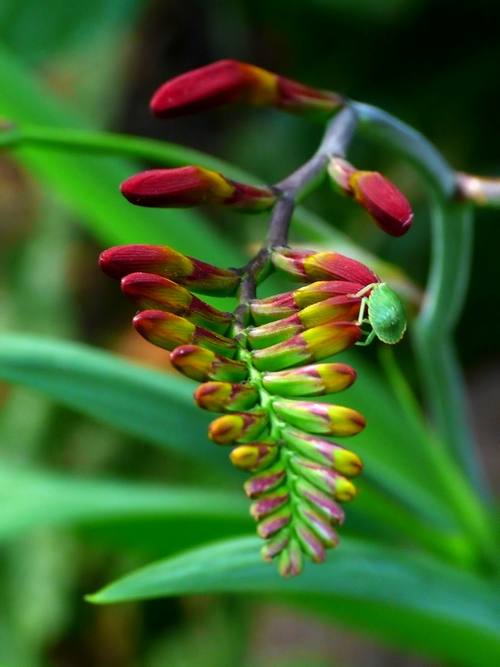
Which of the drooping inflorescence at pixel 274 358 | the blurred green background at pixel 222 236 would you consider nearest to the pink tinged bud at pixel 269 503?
the drooping inflorescence at pixel 274 358

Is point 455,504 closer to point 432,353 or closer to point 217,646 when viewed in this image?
point 432,353

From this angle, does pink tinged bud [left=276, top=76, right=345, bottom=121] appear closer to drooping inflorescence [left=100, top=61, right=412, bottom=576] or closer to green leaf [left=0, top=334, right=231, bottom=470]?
drooping inflorescence [left=100, top=61, right=412, bottom=576]

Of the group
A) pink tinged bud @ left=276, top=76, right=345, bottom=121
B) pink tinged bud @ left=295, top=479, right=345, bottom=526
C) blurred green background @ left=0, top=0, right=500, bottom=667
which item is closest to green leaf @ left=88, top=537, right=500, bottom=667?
pink tinged bud @ left=295, top=479, right=345, bottom=526

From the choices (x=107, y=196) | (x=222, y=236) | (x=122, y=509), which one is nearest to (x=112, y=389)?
(x=122, y=509)

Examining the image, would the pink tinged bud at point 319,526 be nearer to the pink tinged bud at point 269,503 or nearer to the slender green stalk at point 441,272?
the pink tinged bud at point 269,503

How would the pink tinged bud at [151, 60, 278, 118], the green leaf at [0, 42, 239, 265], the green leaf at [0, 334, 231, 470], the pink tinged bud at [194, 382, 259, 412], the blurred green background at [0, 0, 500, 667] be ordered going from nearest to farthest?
1. the pink tinged bud at [194, 382, 259, 412]
2. the pink tinged bud at [151, 60, 278, 118]
3. the green leaf at [0, 334, 231, 470]
4. the green leaf at [0, 42, 239, 265]
5. the blurred green background at [0, 0, 500, 667]

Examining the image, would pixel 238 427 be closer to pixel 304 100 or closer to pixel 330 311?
pixel 330 311
